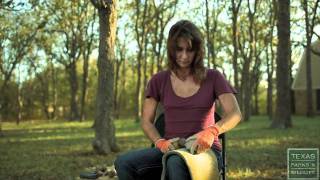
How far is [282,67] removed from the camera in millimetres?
24000

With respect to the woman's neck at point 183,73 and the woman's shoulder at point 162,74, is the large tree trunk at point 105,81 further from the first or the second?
the woman's neck at point 183,73

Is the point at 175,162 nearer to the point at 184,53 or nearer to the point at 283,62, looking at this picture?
the point at 184,53

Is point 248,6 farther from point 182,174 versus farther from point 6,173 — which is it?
point 182,174

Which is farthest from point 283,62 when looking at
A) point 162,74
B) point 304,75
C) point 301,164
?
point 304,75

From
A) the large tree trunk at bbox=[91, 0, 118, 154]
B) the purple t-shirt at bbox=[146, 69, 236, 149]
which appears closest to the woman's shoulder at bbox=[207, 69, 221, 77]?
the purple t-shirt at bbox=[146, 69, 236, 149]

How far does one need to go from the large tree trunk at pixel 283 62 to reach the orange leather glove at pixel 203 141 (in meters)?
20.5

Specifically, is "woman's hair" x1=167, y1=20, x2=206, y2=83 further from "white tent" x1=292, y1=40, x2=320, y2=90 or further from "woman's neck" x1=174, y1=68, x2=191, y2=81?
"white tent" x1=292, y1=40, x2=320, y2=90

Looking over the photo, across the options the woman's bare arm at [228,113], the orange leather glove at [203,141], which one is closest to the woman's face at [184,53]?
the woman's bare arm at [228,113]

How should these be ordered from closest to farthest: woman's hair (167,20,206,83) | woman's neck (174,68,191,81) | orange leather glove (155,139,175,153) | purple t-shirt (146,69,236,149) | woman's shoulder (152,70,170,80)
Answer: orange leather glove (155,139,175,153) → woman's hair (167,20,206,83) → purple t-shirt (146,69,236,149) → woman's neck (174,68,191,81) → woman's shoulder (152,70,170,80)

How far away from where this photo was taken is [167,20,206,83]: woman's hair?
160 inches

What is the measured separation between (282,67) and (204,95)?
66.9 feet

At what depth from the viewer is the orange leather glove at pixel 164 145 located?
393 cm

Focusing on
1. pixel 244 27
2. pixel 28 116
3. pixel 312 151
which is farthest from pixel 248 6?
pixel 28 116

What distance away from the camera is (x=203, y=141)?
3814 millimetres
